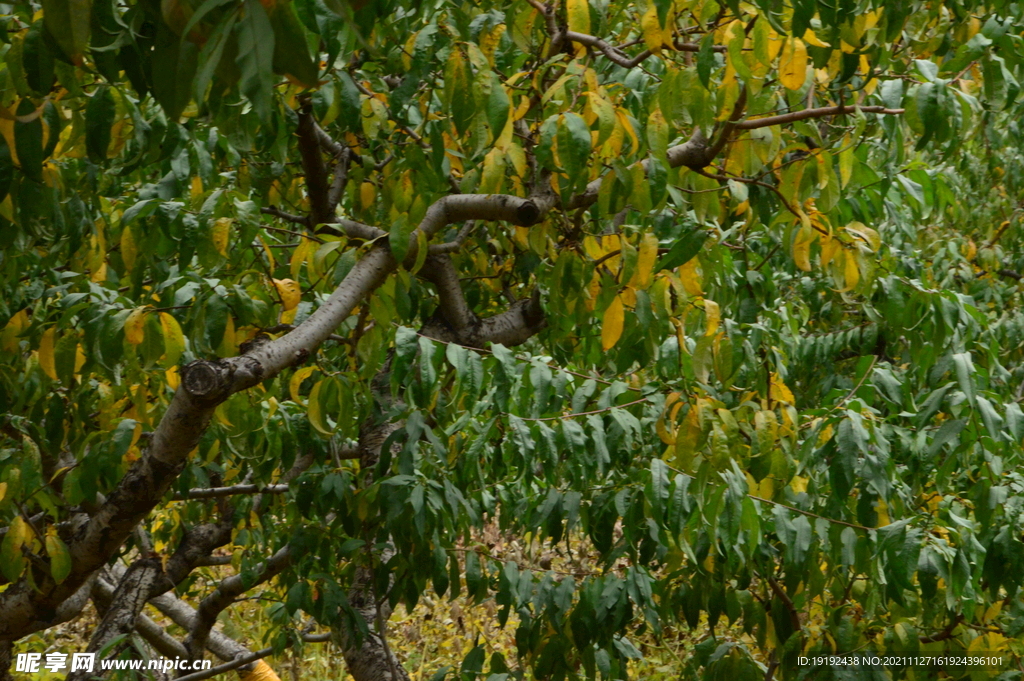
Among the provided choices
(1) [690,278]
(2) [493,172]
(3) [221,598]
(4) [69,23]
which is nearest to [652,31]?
(2) [493,172]

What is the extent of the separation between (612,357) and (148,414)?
1273 millimetres

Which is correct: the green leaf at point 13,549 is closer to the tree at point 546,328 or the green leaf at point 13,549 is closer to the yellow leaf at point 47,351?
the tree at point 546,328

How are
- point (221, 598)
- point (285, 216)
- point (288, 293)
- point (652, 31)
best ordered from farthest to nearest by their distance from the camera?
point (221, 598)
point (285, 216)
point (288, 293)
point (652, 31)

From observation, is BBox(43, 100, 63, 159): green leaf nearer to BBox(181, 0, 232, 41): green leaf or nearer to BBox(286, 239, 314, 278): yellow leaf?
BBox(286, 239, 314, 278): yellow leaf

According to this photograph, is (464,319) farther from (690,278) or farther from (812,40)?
(812,40)

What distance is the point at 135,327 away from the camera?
6.32 feet

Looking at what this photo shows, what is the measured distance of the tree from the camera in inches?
79.0

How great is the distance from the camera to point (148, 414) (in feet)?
8.50

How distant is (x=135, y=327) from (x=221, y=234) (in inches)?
14.0

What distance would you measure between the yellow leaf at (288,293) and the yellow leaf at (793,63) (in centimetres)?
119

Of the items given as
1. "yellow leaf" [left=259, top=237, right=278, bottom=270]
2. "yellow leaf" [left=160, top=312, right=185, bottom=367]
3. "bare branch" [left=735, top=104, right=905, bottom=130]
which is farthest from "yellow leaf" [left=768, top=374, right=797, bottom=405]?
"yellow leaf" [left=160, top=312, right=185, bottom=367]

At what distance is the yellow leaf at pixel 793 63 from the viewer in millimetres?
1925

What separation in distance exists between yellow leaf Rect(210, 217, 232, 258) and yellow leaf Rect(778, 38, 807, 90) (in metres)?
1.23

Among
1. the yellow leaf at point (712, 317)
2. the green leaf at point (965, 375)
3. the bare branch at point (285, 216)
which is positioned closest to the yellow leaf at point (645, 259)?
the yellow leaf at point (712, 317)
